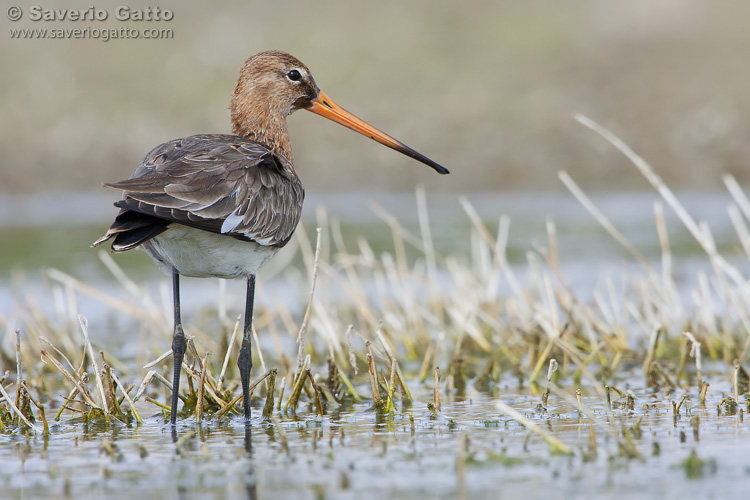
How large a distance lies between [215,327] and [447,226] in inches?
362

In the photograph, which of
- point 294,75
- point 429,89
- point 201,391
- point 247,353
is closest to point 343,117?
point 294,75

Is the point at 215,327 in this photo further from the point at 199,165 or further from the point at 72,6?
the point at 72,6

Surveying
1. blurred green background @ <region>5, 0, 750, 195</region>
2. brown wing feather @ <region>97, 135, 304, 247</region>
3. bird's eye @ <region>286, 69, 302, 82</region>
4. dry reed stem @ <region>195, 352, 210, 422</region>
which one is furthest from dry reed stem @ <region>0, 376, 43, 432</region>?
blurred green background @ <region>5, 0, 750, 195</region>

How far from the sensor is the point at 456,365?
7.42 metres

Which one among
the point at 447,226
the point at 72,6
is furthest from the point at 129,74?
the point at 447,226

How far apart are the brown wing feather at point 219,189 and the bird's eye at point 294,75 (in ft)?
2.39

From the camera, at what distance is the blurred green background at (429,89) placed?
25109 mm

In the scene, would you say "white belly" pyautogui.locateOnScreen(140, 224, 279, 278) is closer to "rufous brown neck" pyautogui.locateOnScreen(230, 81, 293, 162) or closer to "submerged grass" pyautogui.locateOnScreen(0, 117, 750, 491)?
"submerged grass" pyautogui.locateOnScreen(0, 117, 750, 491)

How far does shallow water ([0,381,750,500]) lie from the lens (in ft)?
14.4

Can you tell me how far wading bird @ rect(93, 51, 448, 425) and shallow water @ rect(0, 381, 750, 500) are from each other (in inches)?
26.0

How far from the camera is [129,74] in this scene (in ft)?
106

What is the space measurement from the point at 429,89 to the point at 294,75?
2301cm

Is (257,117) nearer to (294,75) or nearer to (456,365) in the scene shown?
(294,75)

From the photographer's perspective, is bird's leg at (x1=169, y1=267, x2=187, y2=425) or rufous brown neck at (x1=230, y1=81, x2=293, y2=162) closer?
bird's leg at (x1=169, y1=267, x2=187, y2=425)
